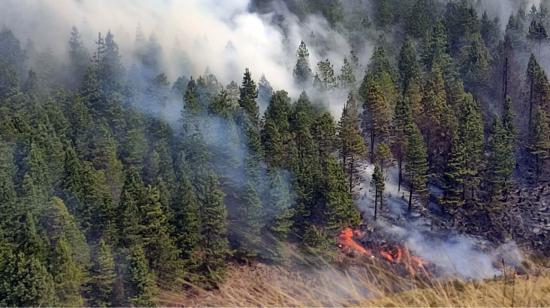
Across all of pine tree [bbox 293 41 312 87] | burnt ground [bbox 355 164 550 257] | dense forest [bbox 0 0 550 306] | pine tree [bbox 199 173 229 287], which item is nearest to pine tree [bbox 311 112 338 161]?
dense forest [bbox 0 0 550 306]

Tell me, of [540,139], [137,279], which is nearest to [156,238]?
[137,279]

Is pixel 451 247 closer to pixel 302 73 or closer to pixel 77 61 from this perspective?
pixel 302 73

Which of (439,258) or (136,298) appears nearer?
(136,298)

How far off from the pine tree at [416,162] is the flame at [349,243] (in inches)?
358

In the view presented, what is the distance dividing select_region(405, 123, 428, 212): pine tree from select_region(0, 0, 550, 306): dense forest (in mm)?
147

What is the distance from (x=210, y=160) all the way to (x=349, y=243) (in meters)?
14.5

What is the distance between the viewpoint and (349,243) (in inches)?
2249

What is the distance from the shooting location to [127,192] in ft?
152

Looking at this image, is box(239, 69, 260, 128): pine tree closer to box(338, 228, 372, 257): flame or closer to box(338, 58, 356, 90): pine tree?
box(338, 228, 372, 257): flame

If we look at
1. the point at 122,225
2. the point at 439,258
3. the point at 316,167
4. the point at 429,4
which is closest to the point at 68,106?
the point at 122,225

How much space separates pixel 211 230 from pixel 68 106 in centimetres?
2004

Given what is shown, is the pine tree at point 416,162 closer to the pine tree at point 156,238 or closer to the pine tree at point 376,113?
the pine tree at point 376,113

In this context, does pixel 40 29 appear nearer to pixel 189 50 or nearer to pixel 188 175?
pixel 189 50

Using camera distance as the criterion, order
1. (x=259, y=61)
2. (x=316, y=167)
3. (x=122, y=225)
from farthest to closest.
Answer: (x=259, y=61)
(x=316, y=167)
(x=122, y=225)
